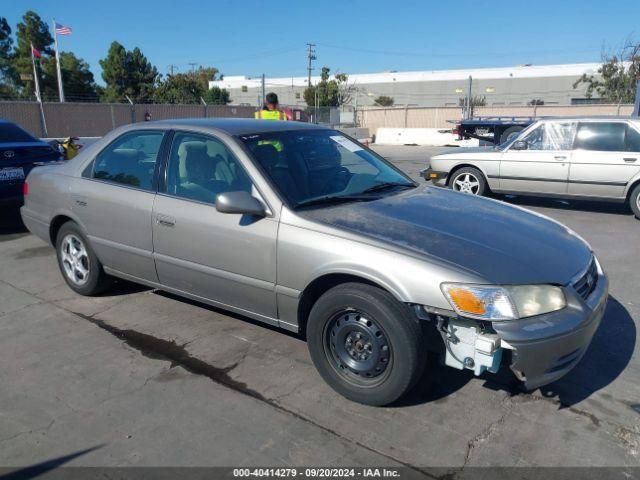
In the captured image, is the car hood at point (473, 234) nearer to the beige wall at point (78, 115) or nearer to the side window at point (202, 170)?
the side window at point (202, 170)

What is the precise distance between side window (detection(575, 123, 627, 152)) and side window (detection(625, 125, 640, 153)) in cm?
7

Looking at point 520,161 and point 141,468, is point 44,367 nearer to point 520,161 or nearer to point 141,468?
point 141,468

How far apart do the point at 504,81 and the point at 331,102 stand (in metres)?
22.8

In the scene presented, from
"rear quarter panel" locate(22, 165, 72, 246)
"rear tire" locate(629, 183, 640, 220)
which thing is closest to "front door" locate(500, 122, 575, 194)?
"rear tire" locate(629, 183, 640, 220)

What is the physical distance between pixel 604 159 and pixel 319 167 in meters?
6.10

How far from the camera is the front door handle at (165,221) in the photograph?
12.5 feet

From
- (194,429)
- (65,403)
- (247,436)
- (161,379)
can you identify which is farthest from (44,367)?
(247,436)

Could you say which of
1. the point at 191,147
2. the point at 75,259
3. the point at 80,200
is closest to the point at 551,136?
the point at 191,147

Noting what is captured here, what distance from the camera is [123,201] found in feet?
13.7

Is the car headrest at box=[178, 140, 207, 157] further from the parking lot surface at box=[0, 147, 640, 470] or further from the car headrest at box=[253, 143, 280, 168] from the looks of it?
the parking lot surface at box=[0, 147, 640, 470]

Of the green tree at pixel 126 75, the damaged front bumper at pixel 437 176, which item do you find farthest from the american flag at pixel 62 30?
the damaged front bumper at pixel 437 176

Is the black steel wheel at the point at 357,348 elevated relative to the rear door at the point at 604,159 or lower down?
lower down

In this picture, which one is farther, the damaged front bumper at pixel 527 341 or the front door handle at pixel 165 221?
the front door handle at pixel 165 221

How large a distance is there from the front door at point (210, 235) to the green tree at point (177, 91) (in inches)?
2023
